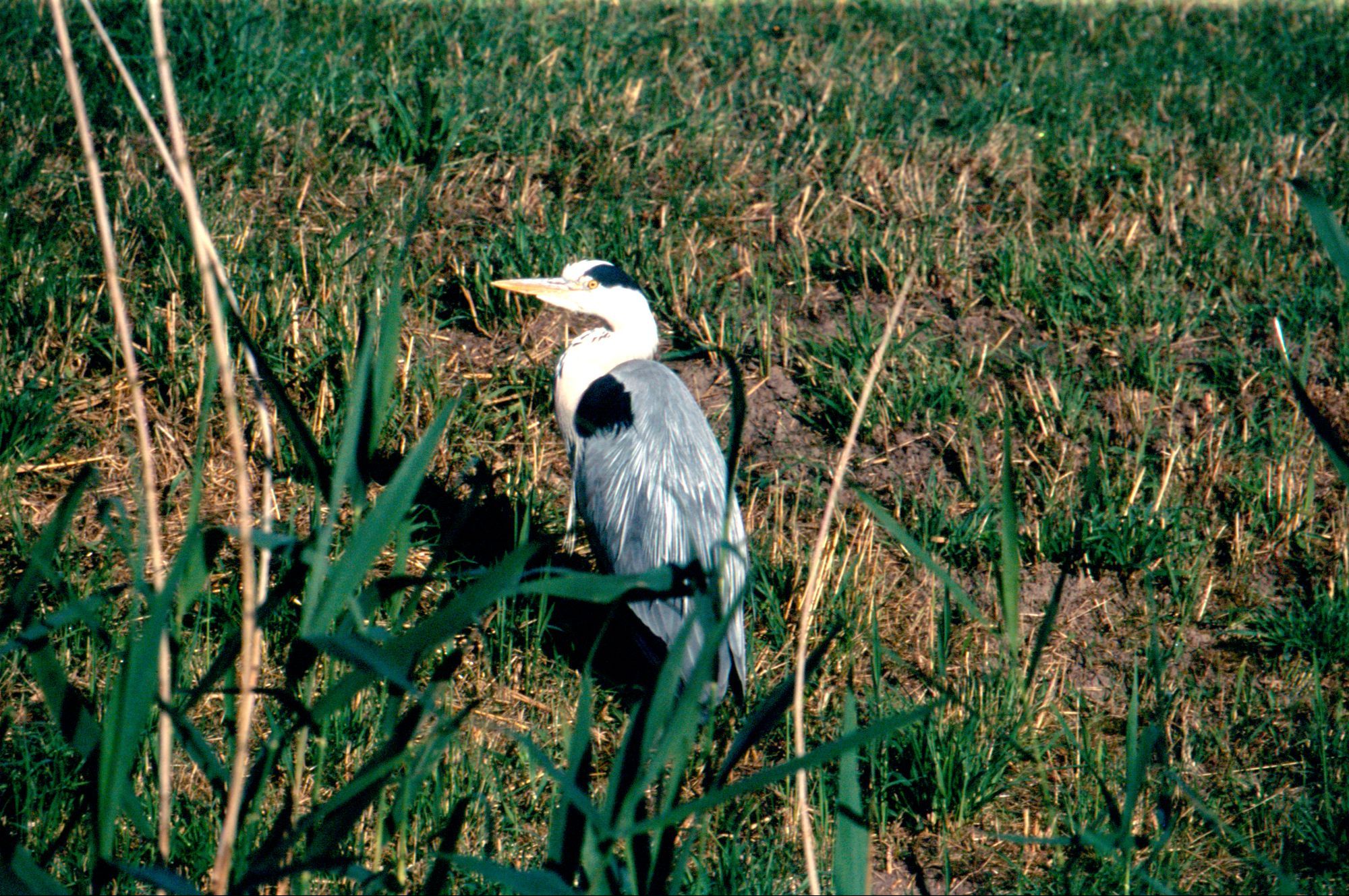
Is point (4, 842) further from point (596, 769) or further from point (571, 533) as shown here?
point (571, 533)

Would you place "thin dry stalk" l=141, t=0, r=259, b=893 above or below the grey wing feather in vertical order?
above

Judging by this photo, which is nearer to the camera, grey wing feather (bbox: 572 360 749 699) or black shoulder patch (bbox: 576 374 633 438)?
grey wing feather (bbox: 572 360 749 699)

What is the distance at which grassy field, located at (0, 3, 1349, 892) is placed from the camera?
2.16m

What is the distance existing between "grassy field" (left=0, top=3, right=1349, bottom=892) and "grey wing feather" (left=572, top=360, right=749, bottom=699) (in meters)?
0.20

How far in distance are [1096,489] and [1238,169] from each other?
2.49 metres

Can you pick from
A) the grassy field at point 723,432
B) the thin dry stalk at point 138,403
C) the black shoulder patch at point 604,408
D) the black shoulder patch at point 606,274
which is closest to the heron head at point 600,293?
the black shoulder patch at point 606,274

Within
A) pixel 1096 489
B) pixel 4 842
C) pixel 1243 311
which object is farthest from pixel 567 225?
pixel 4 842

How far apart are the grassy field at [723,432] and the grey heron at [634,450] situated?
214mm

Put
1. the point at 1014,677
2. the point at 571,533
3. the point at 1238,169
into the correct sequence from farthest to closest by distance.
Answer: the point at 1238,169, the point at 571,533, the point at 1014,677

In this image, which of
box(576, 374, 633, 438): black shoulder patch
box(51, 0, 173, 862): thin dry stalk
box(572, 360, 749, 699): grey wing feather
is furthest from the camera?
box(576, 374, 633, 438): black shoulder patch

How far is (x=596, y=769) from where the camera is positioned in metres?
3.15

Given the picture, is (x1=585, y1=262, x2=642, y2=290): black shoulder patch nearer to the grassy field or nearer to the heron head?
the heron head

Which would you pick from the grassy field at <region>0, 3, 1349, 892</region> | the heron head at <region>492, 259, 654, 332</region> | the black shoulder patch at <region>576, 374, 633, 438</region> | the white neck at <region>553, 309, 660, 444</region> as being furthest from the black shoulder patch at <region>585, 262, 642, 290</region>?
the grassy field at <region>0, 3, 1349, 892</region>

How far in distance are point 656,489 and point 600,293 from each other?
0.76 metres
